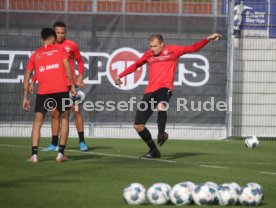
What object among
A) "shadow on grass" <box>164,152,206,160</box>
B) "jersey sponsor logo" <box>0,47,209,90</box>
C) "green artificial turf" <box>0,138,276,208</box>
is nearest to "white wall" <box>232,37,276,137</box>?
"jersey sponsor logo" <box>0,47,209,90</box>

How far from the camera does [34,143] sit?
14789 millimetres

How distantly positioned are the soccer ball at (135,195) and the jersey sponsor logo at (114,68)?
14.0 m

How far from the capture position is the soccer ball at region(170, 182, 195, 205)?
389 inches

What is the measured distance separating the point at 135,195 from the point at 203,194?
2.49 feet

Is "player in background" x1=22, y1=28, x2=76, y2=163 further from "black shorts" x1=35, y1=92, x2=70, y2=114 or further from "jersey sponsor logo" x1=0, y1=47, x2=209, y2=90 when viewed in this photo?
"jersey sponsor logo" x1=0, y1=47, x2=209, y2=90

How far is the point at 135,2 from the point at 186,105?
310 centimetres

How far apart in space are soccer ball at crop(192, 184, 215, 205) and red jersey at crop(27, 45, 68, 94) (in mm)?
5609

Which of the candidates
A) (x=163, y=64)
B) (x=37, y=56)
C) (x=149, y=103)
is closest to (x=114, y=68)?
(x=163, y=64)

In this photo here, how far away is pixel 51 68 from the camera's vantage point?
15047 mm

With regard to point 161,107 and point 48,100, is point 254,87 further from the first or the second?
point 48,100

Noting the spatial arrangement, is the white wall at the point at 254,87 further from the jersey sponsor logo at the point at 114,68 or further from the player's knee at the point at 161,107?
the player's knee at the point at 161,107

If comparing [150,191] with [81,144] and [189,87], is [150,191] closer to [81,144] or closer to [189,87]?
[81,144]

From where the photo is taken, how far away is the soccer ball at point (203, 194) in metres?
9.83

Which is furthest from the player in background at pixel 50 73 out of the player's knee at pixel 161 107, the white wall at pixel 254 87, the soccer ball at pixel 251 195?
the white wall at pixel 254 87
